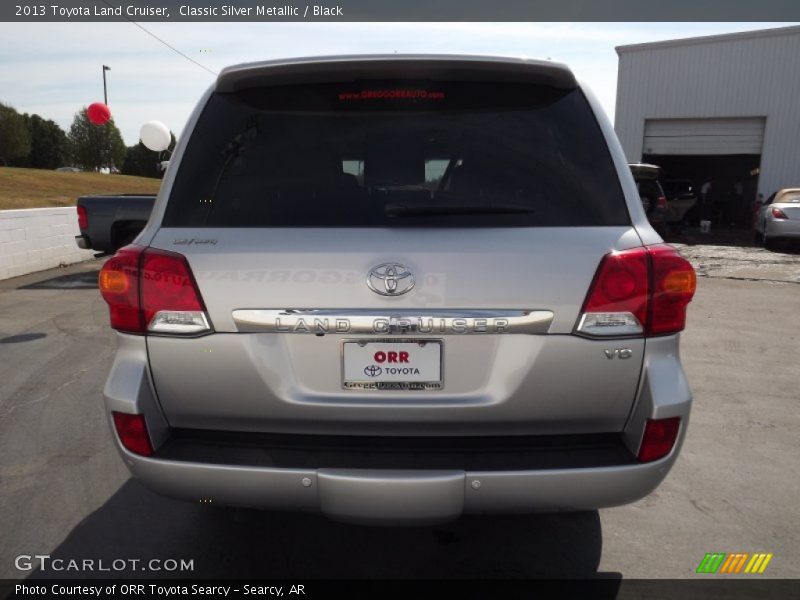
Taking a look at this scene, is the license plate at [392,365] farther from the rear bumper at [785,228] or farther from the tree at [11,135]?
the tree at [11,135]

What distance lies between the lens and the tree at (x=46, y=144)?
275 ft

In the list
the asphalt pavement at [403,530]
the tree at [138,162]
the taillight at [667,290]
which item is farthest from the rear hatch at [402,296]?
the tree at [138,162]

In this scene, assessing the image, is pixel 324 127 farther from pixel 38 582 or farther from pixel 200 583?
pixel 38 582

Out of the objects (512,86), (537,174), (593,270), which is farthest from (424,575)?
(512,86)

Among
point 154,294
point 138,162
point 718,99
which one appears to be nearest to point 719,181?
point 718,99

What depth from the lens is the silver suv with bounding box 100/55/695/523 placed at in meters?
2.03

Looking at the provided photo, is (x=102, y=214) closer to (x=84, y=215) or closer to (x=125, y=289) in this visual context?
(x=84, y=215)

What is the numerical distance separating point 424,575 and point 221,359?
3.98 ft

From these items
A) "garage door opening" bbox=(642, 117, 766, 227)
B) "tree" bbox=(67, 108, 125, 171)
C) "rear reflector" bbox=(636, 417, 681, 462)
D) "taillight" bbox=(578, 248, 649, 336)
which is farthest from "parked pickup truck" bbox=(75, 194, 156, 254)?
"tree" bbox=(67, 108, 125, 171)

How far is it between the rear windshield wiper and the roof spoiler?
479mm

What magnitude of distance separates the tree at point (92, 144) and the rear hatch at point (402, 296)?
8263 centimetres

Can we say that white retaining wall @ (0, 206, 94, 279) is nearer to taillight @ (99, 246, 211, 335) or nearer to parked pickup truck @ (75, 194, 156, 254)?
parked pickup truck @ (75, 194, 156, 254)

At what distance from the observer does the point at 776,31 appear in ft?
66.3

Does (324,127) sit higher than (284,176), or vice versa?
(324,127)
